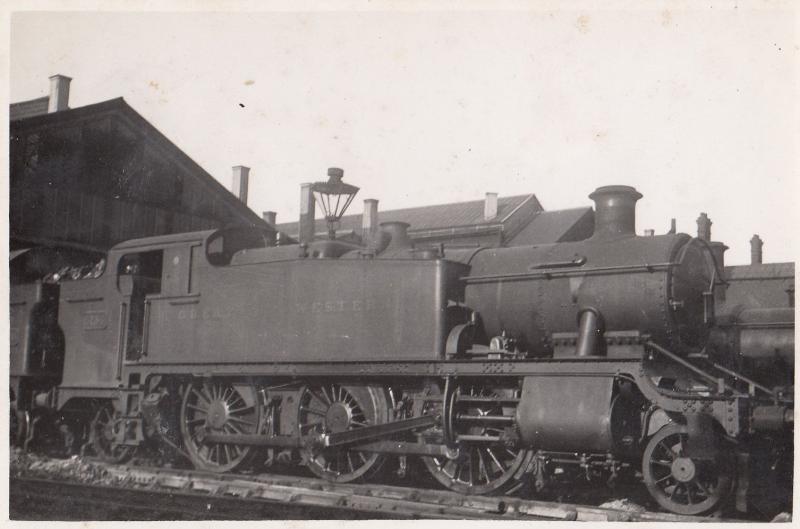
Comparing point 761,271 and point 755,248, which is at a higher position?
point 755,248

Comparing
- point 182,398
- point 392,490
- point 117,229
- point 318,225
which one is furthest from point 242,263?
point 318,225

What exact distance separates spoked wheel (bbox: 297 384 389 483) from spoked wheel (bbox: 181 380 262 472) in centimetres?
71

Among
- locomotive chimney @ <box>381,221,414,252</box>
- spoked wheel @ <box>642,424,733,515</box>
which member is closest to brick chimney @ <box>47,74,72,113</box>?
locomotive chimney @ <box>381,221,414,252</box>

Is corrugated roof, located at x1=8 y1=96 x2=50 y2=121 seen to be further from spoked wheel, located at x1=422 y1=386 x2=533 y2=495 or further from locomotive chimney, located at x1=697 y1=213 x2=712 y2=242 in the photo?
locomotive chimney, located at x1=697 y1=213 x2=712 y2=242

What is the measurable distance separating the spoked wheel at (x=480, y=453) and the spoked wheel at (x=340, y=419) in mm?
747

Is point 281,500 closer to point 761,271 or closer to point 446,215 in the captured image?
point 761,271

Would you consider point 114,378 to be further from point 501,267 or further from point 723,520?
point 723,520

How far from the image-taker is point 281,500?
8.29 metres

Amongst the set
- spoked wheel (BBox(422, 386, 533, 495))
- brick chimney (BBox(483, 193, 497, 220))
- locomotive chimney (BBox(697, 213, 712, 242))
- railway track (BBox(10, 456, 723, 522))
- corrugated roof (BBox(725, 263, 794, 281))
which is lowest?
railway track (BBox(10, 456, 723, 522))

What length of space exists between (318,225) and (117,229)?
565 inches

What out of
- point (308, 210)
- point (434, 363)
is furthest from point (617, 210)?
point (308, 210)

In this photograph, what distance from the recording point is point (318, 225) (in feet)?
99.9

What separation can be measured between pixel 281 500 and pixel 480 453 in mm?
2097

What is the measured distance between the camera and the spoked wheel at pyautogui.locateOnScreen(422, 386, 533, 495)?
818 cm
